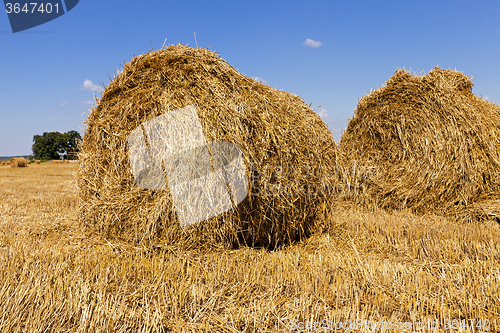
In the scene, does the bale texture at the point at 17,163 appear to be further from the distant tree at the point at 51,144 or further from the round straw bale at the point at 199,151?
the distant tree at the point at 51,144

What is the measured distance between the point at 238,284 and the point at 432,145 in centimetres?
439

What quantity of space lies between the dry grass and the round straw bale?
0.82 ft

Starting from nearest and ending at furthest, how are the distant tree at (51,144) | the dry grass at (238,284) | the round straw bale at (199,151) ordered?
1. the dry grass at (238,284)
2. the round straw bale at (199,151)
3. the distant tree at (51,144)

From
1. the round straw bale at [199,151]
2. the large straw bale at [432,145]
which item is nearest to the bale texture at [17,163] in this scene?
the round straw bale at [199,151]

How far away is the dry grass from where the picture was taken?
2.34 metres

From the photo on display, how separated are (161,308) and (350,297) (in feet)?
4.71

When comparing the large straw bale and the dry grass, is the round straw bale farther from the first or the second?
the large straw bale

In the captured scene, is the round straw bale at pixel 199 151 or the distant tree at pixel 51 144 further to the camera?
the distant tree at pixel 51 144

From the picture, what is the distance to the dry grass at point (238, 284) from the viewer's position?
234cm

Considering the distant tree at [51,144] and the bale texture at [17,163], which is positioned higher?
the distant tree at [51,144]

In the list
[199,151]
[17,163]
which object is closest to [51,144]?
[17,163]

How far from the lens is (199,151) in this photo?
10.9ft

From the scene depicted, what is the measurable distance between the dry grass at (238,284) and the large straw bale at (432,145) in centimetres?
130

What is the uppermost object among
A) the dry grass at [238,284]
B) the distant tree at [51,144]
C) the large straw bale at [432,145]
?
the distant tree at [51,144]
